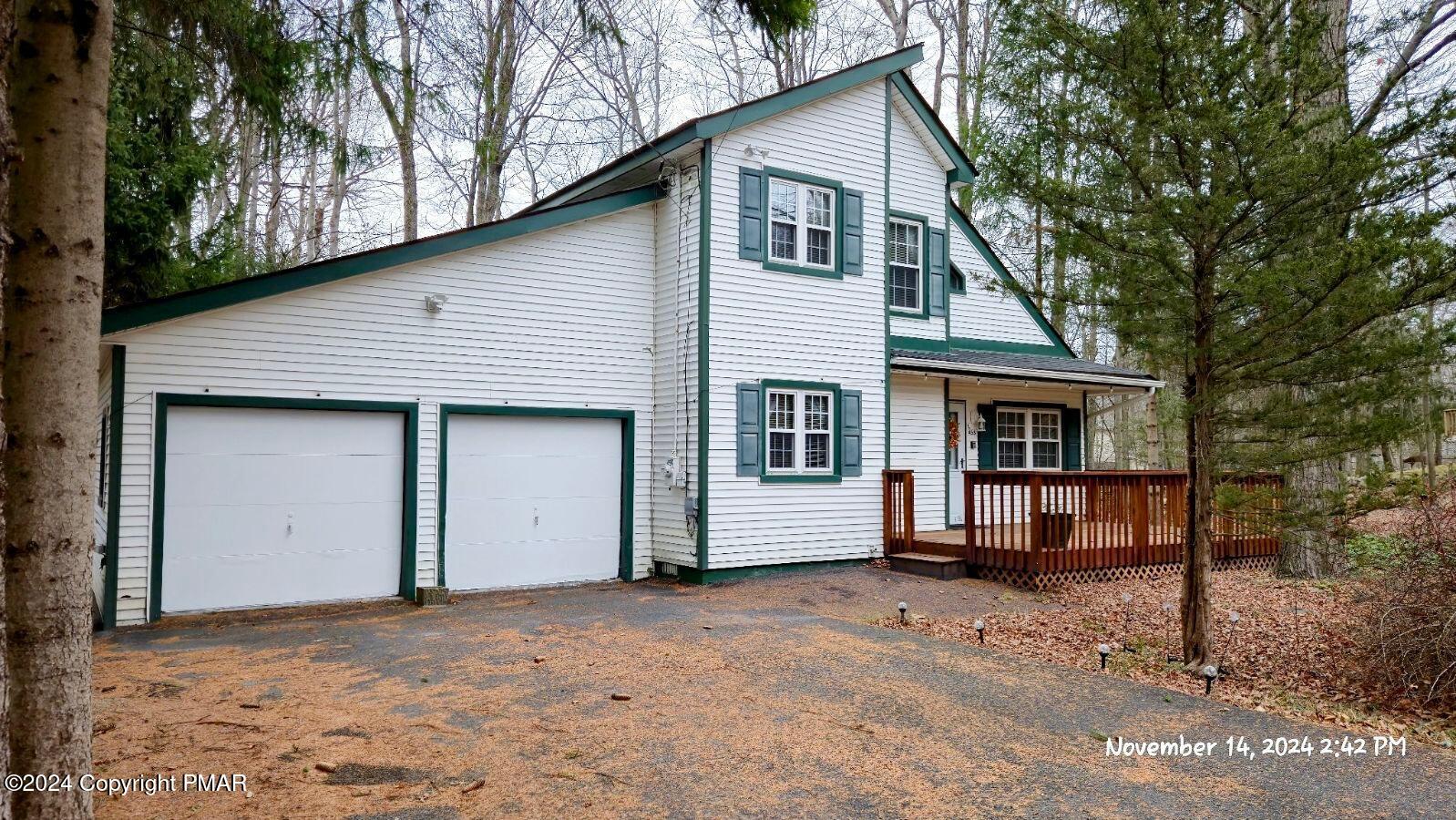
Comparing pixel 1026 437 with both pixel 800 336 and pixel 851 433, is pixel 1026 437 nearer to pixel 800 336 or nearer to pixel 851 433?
pixel 851 433

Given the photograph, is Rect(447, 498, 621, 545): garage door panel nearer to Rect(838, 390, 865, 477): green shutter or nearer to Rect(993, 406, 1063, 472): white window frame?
Rect(838, 390, 865, 477): green shutter

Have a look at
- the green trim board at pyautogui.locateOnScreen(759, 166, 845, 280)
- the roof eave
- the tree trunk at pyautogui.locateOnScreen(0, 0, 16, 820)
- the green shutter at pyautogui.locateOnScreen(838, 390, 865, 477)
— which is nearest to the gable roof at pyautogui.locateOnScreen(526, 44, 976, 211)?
the green trim board at pyautogui.locateOnScreen(759, 166, 845, 280)

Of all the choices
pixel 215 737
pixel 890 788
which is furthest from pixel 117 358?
pixel 890 788

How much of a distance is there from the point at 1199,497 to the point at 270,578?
8762 mm

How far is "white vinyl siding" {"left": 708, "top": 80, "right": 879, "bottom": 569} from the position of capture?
1112cm

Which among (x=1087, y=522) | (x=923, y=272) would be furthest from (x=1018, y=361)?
(x=1087, y=522)

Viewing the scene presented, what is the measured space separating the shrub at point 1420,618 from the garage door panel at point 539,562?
26.0ft

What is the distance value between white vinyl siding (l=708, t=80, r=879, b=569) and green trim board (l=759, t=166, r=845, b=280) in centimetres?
7

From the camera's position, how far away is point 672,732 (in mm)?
4969

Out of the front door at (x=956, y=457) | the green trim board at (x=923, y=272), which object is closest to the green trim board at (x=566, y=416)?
the green trim board at (x=923, y=272)

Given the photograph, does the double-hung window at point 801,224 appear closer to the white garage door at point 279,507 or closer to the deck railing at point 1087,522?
the deck railing at point 1087,522

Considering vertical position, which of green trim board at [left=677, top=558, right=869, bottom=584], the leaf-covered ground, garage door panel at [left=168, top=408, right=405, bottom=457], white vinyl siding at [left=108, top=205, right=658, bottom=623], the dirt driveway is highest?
white vinyl siding at [left=108, top=205, right=658, bottom=623]

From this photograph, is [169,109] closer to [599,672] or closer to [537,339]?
[537,339]

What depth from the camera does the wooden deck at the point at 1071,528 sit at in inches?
413
